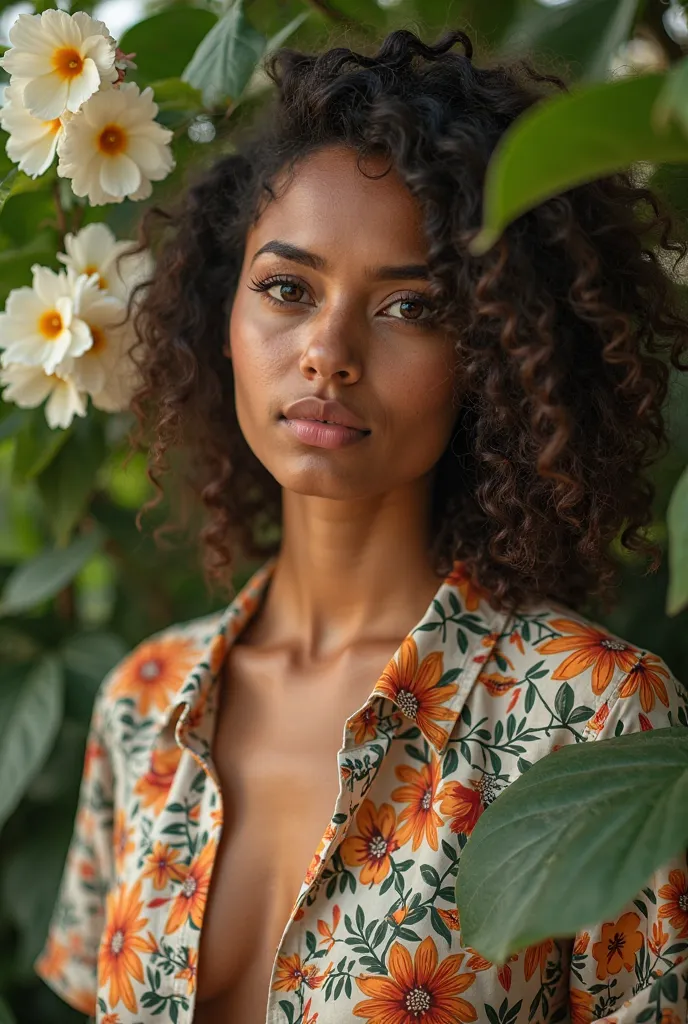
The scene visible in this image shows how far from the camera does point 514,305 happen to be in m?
0.96

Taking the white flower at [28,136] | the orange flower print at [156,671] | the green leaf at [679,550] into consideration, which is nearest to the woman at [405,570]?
the orange flower print at [156,671]

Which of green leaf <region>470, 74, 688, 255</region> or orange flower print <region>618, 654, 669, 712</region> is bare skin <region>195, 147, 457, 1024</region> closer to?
orange flower print <region>618, 654, 669, 712</region>

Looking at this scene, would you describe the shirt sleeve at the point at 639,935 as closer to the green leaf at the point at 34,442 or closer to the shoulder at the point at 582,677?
the shoulder at the point at 582,677

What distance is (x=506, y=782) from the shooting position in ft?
3.34

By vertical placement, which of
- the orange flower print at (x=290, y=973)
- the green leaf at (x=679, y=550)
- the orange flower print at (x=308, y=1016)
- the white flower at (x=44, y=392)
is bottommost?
the orange flower print at (x=308, y=1016)

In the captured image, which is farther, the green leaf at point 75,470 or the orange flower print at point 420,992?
the green leaf at point 75,470

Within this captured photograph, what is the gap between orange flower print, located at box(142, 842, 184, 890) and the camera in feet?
3.71

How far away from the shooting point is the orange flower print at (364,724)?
3.45 feet

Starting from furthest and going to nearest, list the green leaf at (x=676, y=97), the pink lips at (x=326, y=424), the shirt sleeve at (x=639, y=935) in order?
the pink lips at (x=326, y=424) < the shirt sleeve at (x=639, y=935) < the green leaf at (x=676, y=97)

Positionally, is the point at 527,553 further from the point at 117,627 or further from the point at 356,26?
the point at 117,627

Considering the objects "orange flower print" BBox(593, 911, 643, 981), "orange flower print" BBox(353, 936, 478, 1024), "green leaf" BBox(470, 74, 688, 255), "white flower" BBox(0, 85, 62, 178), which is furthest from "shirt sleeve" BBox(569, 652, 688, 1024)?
"white flower" BBox(0, 85, 62, 178)

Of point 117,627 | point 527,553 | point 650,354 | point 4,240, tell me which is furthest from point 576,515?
point 117,627

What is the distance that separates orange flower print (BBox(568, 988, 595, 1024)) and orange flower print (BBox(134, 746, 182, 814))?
1.56 feet

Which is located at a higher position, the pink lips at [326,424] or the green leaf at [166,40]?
the green leaf at [166,40]
